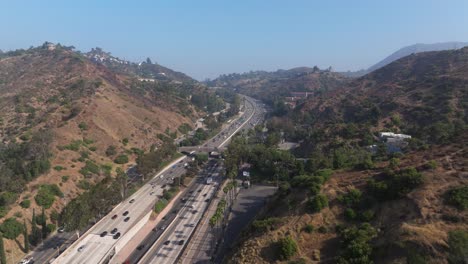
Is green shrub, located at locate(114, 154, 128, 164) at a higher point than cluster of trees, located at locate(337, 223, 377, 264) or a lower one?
lower

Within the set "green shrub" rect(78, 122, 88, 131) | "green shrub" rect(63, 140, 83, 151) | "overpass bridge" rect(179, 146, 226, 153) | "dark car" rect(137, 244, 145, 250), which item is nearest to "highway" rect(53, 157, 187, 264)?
"dark car" rect(137, 244, 145, 250)

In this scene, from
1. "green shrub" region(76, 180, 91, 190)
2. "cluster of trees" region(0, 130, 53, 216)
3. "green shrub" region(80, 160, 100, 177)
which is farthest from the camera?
"green shrub" region(80, 160, 100, 177)

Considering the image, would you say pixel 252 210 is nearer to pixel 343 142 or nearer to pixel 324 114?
pixel 343 142

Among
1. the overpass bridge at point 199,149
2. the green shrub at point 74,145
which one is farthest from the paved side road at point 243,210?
the green shrub at point 74,145

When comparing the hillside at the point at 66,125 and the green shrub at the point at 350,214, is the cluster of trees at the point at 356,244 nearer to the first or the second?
the green shrub at the point at 350,214

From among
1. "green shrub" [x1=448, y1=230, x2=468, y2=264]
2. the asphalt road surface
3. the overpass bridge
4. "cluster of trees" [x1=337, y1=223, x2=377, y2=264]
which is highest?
"green shrub" [x1=448, y1=230, x2=468, y2=264]

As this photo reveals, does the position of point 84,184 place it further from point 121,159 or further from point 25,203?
point 121,159

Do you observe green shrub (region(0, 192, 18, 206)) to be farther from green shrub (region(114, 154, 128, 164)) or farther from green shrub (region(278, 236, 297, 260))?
green shrub (region(278, 236, 297, 260))

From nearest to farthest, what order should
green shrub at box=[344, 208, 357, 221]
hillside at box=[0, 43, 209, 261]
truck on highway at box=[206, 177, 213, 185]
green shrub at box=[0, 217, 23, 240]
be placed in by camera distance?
1. green shrub at box=[344, 208, 357, 221]
2. green shrub at box=[0, 217, 23, 240]
3. hillside at box=[0, 43, 209, 261]
4. truck on highway at box=[206, 177, 213, 185]

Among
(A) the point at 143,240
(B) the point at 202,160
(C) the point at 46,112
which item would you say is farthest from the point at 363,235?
(C) the point at 46,112
